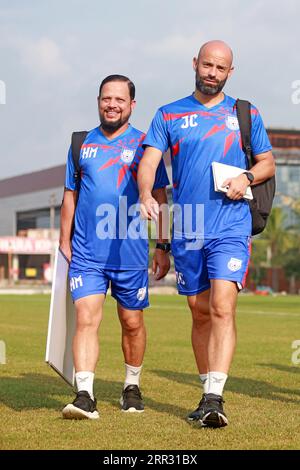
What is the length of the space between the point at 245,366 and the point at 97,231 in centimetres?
601

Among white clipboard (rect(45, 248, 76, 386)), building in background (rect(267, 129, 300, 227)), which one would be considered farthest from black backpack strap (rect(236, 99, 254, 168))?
building in background (rect(267, 129, 300, 227))

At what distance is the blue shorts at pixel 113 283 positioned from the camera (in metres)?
7.96

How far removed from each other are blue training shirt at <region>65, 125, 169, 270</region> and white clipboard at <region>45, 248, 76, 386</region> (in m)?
0.23

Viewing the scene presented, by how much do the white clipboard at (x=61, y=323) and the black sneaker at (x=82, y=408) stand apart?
399 millimetres

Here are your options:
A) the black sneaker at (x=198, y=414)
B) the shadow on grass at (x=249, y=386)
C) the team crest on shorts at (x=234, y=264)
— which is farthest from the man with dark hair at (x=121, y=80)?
the shadow on grass at (x=249, y=386)

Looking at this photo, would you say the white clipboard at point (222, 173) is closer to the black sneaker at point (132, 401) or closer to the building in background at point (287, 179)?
the black sneaker at point (132, 401)

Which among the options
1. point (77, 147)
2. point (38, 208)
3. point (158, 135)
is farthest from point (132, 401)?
point (38, 208)

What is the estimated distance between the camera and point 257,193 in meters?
7.61

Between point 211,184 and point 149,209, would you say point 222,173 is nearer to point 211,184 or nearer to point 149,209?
point 211,184

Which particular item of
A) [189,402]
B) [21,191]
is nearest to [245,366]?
[189,402]

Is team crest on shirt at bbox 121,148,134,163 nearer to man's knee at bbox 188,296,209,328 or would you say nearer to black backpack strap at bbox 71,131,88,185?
black backpack strap at bbox 71,131,88,185

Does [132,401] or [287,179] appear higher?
[287,179]

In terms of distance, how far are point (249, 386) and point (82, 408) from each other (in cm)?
356
